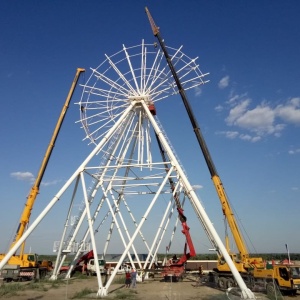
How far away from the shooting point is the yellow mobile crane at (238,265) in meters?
21.9

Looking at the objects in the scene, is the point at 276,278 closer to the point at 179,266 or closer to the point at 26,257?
the point at 179,266

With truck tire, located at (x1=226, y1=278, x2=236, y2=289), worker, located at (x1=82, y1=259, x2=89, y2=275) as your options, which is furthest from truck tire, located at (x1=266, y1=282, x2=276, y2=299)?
worker, located at (x1=82, y1=259, x2=89, y2=275)

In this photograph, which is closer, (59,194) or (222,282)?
(59,194)

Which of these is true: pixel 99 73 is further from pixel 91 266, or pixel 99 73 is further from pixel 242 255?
pixel 91 266

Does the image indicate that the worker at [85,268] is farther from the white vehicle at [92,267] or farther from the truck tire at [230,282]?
the truck tire at [230,282]

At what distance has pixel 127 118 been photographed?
28.2 metres

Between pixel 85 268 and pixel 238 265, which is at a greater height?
pixel 85 268

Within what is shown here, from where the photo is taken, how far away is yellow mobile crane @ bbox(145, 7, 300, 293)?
21938mm

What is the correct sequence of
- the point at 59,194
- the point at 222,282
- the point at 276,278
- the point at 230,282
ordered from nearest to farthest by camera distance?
the point at 276,278 < the point at 59,194 < the point at 230,282 < the point at 222,282

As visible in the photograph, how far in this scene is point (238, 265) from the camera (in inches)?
994

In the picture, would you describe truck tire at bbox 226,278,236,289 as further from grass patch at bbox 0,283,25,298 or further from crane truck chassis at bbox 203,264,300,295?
grass patch at bbox 0,283,25,298

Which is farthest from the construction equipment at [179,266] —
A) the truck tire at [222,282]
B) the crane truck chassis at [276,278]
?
the crane truck chassis at [276,278]

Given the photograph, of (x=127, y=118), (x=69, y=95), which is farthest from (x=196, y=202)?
(x=69, y=95)

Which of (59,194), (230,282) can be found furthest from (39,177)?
(230,282)
